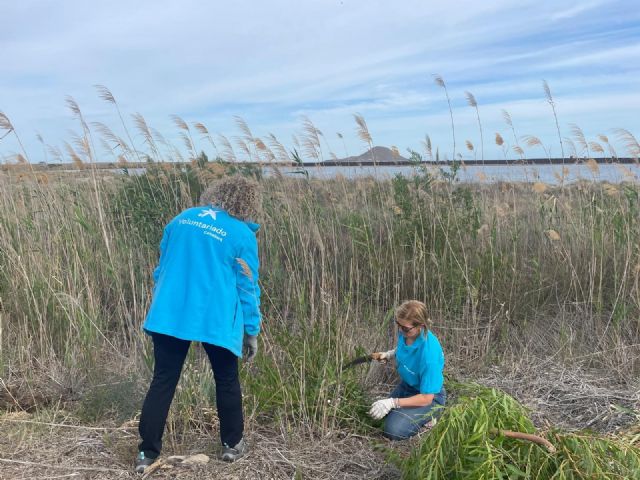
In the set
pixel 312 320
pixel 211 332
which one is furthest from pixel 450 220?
pixel 211 332

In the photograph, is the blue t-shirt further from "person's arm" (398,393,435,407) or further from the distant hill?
the distant hill

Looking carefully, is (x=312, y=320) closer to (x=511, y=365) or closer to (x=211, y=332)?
(x=211, y=332)

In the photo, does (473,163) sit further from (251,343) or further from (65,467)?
(65,467)

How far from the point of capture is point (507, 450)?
7.48 feet

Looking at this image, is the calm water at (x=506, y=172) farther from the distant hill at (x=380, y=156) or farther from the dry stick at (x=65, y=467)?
the dry stick at (x=65, y=467)

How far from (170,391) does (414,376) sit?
139 centimetres

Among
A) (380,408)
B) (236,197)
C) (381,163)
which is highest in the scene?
(236,197)

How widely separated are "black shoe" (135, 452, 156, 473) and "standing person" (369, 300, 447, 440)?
1186 millimetres

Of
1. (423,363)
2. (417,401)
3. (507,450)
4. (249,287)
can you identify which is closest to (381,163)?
(423,363)

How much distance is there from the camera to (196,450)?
123 inches

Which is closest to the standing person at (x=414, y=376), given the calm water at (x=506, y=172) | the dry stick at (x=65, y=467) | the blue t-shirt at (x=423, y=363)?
the blue t-shirt at (x=423, y=363)

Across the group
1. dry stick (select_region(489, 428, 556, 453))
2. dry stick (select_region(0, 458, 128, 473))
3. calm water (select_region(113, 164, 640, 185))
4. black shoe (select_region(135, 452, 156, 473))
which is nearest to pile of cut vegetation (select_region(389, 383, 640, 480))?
dry stick (select_region(489, 428, 556, 453))

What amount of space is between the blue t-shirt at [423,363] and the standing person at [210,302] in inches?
37.8

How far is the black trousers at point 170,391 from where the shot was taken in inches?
114
